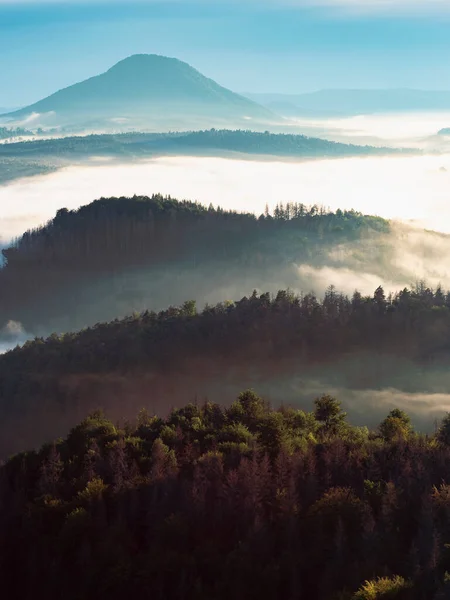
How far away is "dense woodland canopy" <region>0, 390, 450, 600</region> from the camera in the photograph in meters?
65.6

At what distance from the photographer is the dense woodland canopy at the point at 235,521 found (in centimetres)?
6556

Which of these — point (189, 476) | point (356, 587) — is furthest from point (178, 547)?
point (356, 587)

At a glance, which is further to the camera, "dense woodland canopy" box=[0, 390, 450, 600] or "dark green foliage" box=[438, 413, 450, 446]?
"dark green foliage" box=[438, 413, 450, 446]

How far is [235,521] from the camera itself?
7669cm

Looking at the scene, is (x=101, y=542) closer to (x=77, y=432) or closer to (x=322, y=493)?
(x=322, y=493)

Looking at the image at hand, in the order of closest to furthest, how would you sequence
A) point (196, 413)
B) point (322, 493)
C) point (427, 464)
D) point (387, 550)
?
point (387, 550), point (322, 493), point (427, 464), point (196, 413)

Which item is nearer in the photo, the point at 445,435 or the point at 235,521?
the point at 235,521

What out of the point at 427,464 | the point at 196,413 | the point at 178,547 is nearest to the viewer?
the point at 178,547

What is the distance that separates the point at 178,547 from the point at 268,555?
9.32 meters

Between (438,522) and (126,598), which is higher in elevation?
(438,522)

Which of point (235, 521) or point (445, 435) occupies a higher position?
Answer: point (235, 521)

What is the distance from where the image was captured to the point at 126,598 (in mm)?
69500

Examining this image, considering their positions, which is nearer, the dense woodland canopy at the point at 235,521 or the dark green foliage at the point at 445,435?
the dense woodland canopy at the point at 235,521

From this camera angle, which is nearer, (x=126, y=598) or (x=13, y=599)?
(x=126, y=598)
